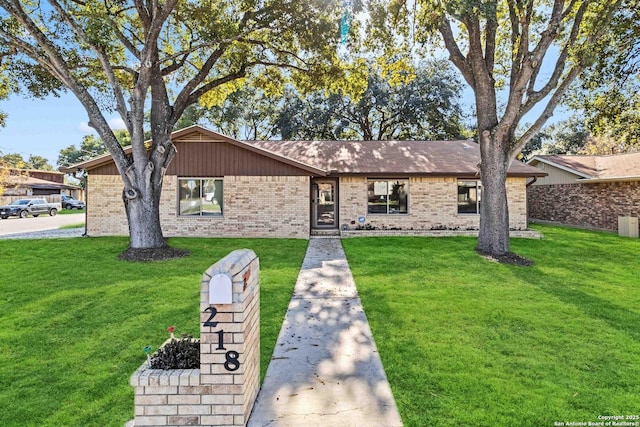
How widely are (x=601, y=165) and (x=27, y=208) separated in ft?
120

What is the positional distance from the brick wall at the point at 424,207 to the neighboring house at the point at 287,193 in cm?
4

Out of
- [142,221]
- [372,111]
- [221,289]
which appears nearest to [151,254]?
[142,221]

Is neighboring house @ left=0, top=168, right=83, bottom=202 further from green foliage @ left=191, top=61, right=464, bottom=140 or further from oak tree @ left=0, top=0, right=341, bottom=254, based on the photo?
oak tree @ left=0, top=0, right=341, bottom=254

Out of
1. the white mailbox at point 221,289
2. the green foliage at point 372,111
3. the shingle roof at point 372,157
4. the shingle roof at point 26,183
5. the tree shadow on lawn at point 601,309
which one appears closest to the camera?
the white mailbox at point 221,289

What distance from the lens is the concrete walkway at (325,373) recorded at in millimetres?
2953

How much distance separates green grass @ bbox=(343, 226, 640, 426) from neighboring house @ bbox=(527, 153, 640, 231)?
909cm

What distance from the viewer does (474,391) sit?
10.9ft

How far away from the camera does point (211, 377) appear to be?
268cm

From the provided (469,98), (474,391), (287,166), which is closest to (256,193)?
(287,166)

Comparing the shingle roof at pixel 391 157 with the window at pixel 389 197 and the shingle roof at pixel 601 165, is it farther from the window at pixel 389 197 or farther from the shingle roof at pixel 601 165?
the shingle roof at pixel 601 165

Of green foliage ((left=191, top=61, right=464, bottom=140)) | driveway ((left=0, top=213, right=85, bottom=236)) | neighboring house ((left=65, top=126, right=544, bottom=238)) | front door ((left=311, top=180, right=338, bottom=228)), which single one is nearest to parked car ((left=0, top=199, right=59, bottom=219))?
driveway ((left=0, top=213, right=85, bottom=236))

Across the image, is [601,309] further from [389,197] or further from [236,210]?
[236,210]

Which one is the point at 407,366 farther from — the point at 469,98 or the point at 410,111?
the point at 469,98

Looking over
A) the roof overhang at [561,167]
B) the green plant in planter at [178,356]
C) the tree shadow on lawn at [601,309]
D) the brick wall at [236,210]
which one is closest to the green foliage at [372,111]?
the roof overhang at [561,167]
